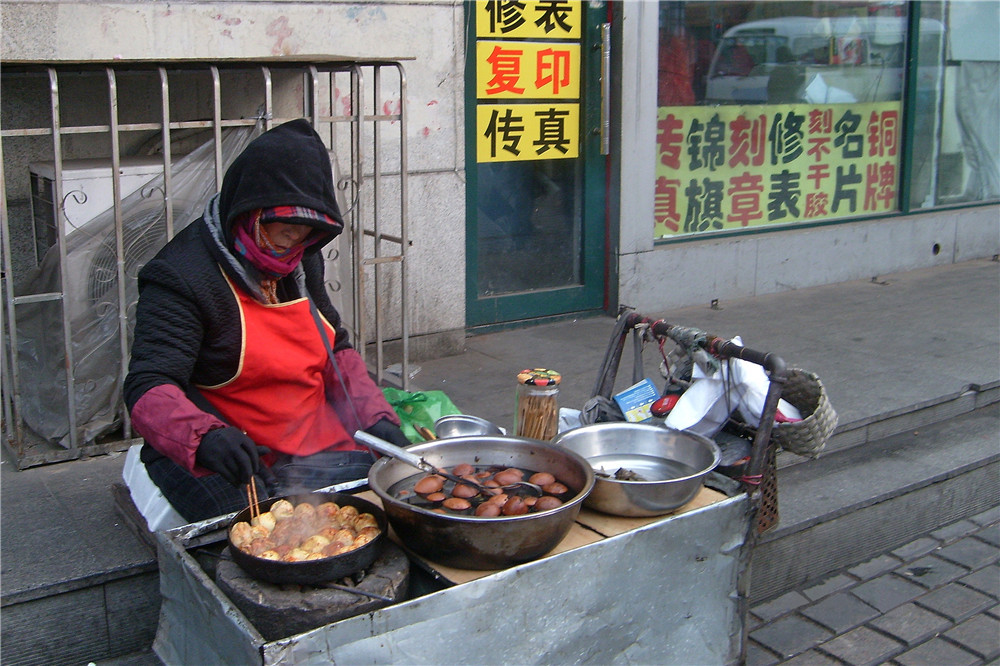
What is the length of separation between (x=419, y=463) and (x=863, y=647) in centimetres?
193

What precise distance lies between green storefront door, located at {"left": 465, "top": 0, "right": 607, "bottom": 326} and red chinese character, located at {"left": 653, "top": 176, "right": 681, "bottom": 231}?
1.72 ft

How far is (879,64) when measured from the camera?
794 centimetres

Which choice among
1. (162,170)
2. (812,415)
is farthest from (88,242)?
(812,415)

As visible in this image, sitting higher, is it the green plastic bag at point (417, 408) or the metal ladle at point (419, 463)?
the metal ladle at point (419, 463)

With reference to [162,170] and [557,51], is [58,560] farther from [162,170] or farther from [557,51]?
[557,51]

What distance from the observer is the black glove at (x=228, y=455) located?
96.7 inches

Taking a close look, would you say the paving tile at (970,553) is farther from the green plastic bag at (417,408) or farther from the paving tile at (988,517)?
the green plastic bag at (417,408)

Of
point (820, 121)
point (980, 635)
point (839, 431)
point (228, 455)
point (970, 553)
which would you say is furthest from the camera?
point (820, 121)

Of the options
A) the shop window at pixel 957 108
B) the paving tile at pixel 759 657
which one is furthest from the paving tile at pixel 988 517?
the shop window at pixel 957 108

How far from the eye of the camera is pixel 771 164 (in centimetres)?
740

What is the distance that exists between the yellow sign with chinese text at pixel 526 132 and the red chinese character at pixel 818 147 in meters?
2.36

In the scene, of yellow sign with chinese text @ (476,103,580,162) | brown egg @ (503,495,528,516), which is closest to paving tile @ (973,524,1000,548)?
brown egg @ (503,495,528,516)

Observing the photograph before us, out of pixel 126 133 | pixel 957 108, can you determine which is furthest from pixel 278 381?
pixel 957 108

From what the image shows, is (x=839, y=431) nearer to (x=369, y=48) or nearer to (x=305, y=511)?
(x=305, y=511)
